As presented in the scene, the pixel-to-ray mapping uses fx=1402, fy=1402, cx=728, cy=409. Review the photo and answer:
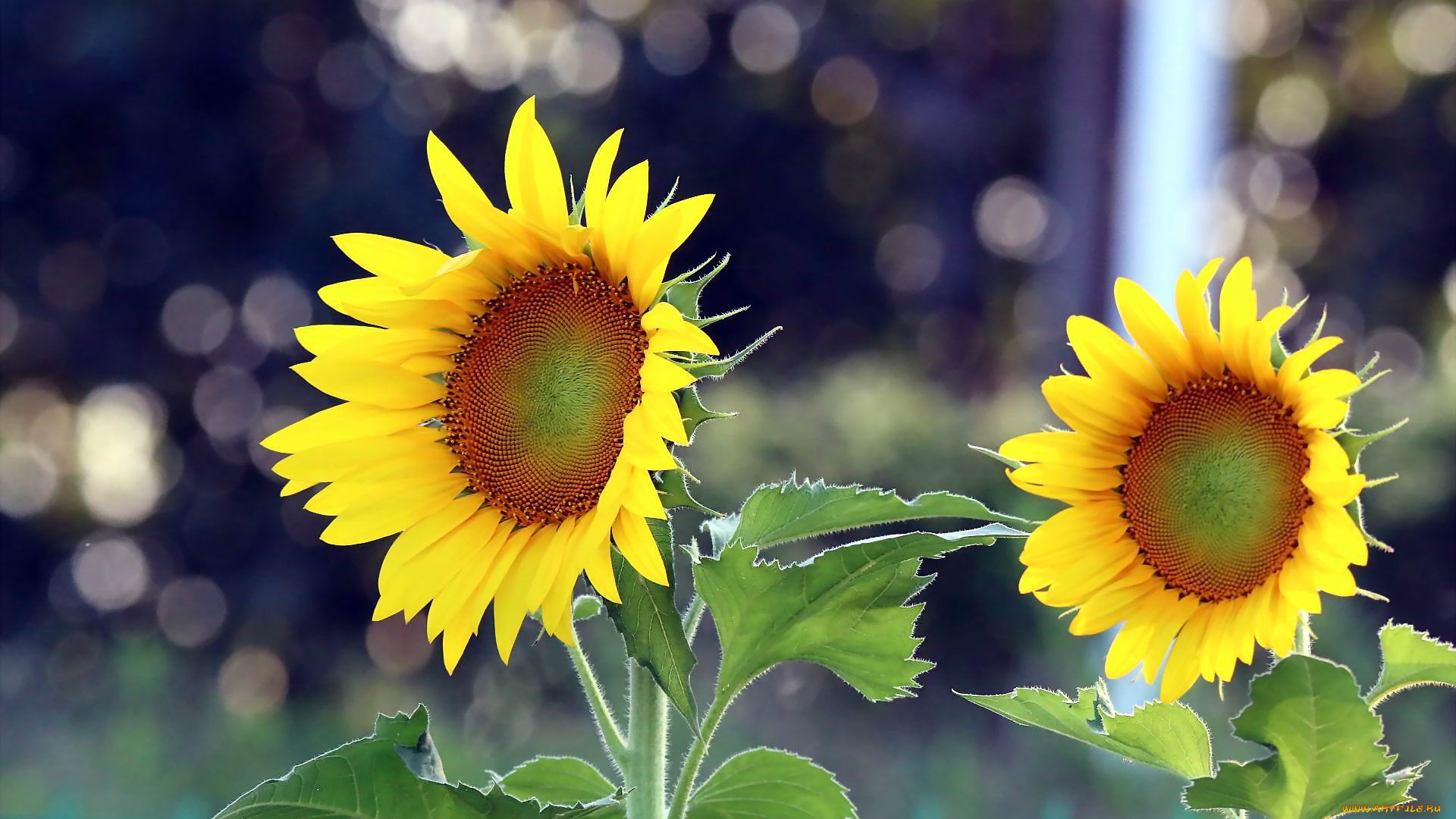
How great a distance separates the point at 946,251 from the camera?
9.81 m

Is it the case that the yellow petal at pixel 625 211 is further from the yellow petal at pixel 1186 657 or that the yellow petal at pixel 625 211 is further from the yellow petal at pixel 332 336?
the yellow petal at pixel 1186 657

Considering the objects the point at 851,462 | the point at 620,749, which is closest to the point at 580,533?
the point at 620,749

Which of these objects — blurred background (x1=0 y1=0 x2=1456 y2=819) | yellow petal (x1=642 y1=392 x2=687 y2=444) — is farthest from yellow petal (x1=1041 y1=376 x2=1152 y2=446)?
blurred background (x1=0 y1=0 x2=1456 y2=819)

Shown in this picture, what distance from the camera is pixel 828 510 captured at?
3.34ft

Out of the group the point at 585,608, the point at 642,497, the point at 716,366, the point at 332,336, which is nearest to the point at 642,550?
the point at 642,497

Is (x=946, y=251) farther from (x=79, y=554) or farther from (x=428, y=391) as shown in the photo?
Answer: (x=428, y=391)

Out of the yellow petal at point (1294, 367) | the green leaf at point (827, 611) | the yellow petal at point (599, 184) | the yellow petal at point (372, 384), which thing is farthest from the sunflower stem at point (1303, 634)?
the yellow petal at point (372, 384)

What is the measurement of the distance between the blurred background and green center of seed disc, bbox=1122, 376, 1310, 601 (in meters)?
2.47

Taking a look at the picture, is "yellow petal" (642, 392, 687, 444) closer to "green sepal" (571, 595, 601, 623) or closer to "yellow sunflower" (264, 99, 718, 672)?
"yellow sunflower" (264, 99, 718, 672)

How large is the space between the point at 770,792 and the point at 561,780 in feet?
0.62

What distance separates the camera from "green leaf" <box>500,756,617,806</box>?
1.20 meters

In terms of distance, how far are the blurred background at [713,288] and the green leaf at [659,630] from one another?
2.67 meters

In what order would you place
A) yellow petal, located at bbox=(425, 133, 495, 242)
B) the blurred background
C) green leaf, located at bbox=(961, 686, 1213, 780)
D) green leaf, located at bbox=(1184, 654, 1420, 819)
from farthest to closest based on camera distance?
the blurred background
yellow petal, located at bbox=(425, 133, 495, 242)
green leaf, located at bbox=(961, 686, 1213, 780)
green leaf, located at bbox=(1184, 654, 1420, 819)

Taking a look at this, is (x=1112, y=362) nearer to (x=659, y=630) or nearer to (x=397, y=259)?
(x=659, y=630)
